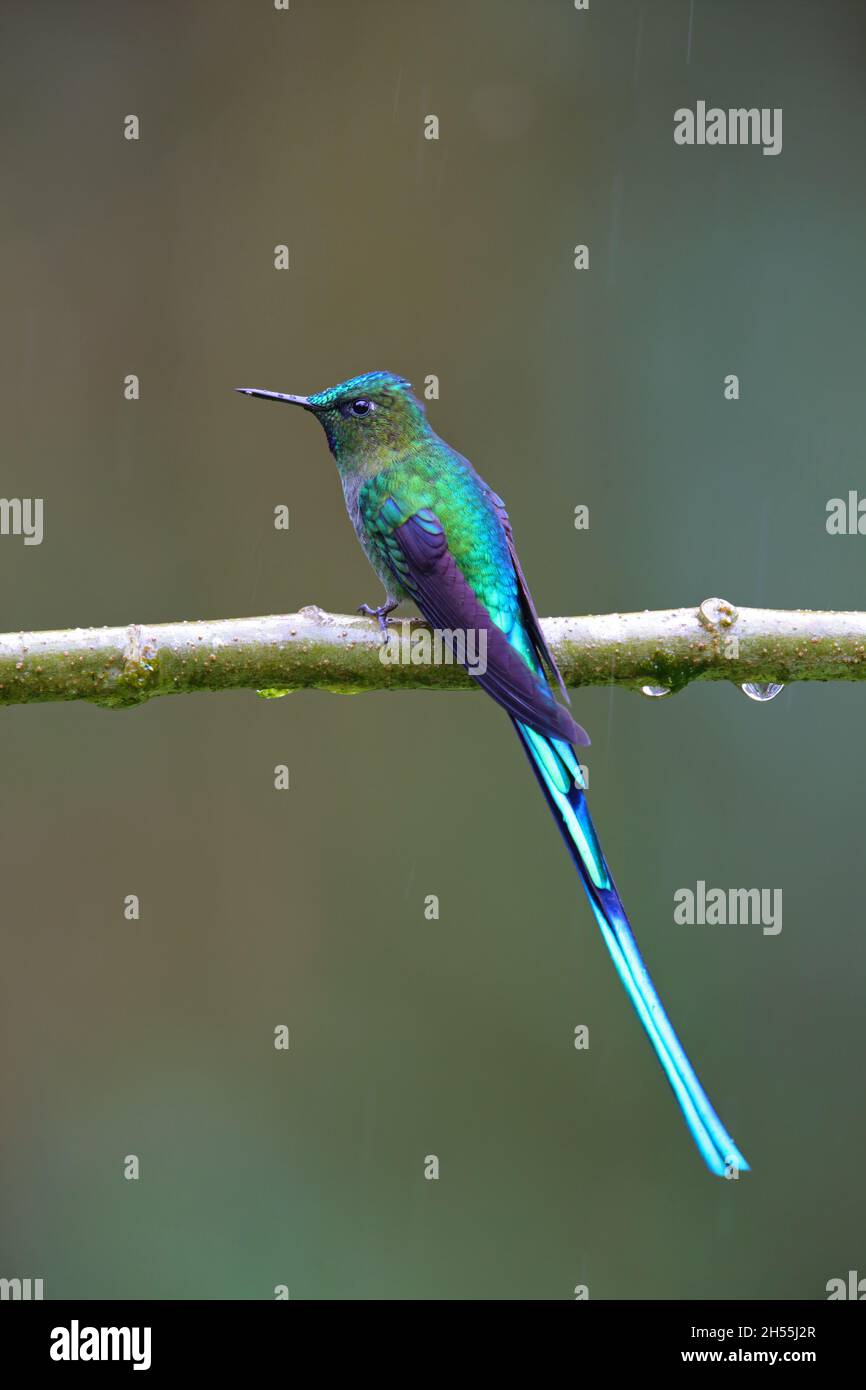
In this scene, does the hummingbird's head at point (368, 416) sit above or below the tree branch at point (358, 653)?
above

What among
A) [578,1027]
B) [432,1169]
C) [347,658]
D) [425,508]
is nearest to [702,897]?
[578,1027]

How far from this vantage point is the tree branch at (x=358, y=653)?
7.78 ft

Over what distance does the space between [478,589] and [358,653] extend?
15.3 inches

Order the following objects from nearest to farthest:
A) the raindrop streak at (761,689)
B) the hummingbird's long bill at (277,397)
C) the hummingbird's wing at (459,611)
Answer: the hummingbird's wing at (459,611), the raindrop streak at (761,689), the hummingbird's long bill at (277,397)

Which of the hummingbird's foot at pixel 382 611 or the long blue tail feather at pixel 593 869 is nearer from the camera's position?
the long blue tail feather at pixel 593 869

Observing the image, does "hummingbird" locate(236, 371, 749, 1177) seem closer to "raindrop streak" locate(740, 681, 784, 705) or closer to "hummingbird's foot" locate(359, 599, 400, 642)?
"hummingbird's foot" locate(359, 599, 400, 642)

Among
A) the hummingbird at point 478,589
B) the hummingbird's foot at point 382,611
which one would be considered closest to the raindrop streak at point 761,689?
the hummingbird at point 478,589

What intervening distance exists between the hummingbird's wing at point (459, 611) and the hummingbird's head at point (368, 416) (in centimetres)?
23

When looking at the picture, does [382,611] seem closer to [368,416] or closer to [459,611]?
[459,611]

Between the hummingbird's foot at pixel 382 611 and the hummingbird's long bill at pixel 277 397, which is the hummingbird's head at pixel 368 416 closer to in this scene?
the hummingbird's long bill at pixel 277 397

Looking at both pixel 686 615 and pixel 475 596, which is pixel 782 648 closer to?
pixel 686 615

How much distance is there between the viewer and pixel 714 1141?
7.39ft

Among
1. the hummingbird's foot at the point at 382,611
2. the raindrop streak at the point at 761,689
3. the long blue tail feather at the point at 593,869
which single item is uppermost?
the hummingbird's foot at the point at 382,611

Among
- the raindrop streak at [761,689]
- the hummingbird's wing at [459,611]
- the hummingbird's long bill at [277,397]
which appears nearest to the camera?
the hummingbird's wing at [459,611]
